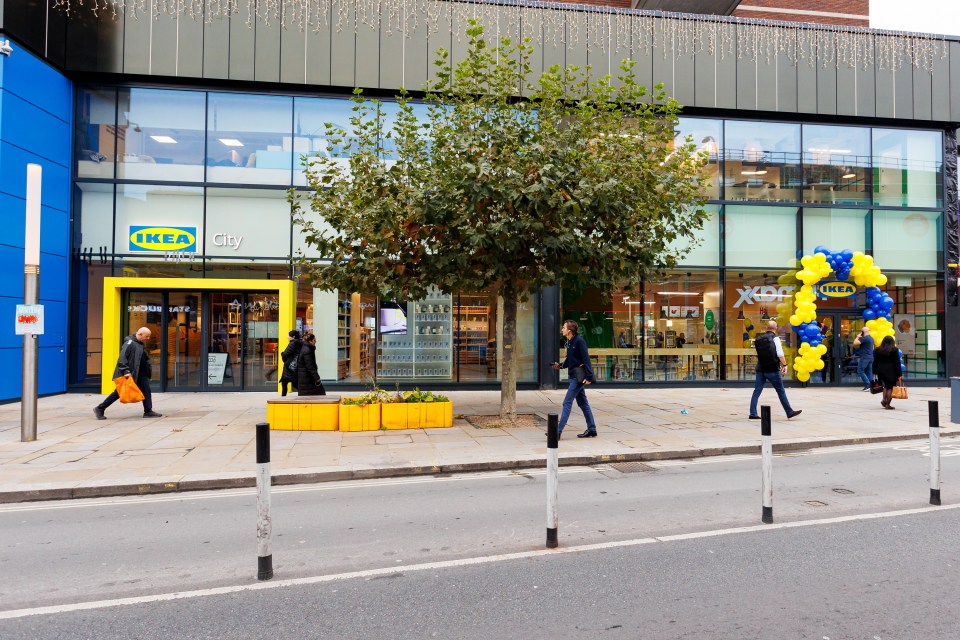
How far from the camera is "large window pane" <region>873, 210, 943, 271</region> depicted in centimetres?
1897

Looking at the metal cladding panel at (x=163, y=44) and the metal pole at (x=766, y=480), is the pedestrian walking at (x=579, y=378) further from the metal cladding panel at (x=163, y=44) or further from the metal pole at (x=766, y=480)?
the metal cladding panel at (x=163, y=44)

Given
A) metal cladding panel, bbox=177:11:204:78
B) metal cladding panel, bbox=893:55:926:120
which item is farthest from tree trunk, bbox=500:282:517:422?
metal cladding panel, bbox=893:55:926:120

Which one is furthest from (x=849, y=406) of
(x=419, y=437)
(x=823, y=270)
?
(x=419, y=437)

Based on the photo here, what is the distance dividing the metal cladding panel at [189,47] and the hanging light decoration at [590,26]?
0.25 meters

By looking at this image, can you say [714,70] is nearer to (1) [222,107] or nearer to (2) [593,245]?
(2) [593,245]

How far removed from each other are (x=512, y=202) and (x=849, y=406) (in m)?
9.83

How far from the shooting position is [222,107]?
1630 cm

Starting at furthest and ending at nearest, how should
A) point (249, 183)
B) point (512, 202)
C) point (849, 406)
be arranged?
point (249, 183) → point (849, 406) → point (512, 202)

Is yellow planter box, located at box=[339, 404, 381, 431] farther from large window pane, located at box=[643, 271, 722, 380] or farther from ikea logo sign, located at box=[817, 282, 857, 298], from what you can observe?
ikea logo sign, located at box=[817, 282, 857, 298]

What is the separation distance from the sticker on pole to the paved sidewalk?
1.69m

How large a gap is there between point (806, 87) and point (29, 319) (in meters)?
19.8

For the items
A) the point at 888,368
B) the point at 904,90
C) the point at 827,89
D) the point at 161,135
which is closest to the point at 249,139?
the point at 161,135

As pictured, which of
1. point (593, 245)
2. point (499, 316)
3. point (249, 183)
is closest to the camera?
point (593, 245)

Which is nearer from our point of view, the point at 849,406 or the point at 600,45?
the point at 849,406
